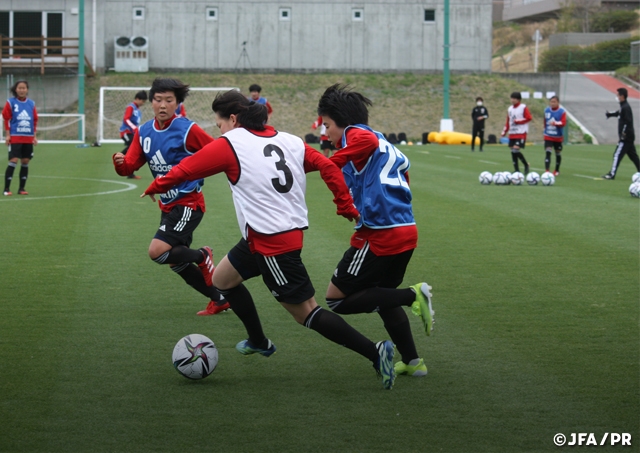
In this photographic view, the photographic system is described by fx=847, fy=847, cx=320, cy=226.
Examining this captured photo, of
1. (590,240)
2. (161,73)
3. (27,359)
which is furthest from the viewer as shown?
(161,73)

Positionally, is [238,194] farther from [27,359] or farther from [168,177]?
[27,359]

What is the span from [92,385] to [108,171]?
16886 mm

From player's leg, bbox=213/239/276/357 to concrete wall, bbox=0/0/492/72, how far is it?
43810 mm

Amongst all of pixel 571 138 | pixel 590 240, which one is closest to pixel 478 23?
pixel 571 138

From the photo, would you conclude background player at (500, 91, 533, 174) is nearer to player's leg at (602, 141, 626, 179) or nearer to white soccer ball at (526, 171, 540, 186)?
player's leg at (602, 141, 626, 179)

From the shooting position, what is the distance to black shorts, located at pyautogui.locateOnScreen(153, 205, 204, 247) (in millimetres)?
6676

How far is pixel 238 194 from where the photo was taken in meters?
4.80

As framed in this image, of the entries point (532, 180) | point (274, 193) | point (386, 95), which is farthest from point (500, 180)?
point (386, 95)

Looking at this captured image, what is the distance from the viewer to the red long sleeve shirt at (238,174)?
4691 millimetres

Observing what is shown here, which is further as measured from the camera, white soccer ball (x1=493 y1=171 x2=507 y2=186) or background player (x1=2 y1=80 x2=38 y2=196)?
white soccer ball (x1=493 y1=171 x2=507 y2=186)

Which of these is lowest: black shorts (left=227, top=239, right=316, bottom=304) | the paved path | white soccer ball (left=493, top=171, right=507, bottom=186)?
black shorts (left=227, top=239, right=316, bottom=304)

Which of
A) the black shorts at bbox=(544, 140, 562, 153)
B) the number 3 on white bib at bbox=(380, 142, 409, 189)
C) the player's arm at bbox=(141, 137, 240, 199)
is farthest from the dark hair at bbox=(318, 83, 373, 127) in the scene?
the black shorts at bbox=(544, 140, 562, 153)

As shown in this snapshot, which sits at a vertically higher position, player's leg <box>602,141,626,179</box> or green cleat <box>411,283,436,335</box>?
player's leg <box>602,141,626,179</box>

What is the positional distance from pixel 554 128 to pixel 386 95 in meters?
27.6
